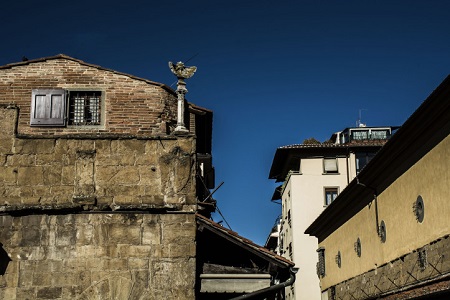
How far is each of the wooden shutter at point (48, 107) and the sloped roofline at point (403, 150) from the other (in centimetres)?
910

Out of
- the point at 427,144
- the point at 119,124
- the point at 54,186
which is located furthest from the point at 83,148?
the point at 427,144

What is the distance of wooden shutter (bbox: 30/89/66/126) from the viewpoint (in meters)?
16.5

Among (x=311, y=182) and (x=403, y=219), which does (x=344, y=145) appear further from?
(x=403, y=219)

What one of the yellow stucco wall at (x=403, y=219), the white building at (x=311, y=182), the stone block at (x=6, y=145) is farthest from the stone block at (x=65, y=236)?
the white building at (x=311, y=182)

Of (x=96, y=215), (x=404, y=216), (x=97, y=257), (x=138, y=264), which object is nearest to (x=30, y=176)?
(x=96, y=215)

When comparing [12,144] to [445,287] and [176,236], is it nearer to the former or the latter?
[176,236]

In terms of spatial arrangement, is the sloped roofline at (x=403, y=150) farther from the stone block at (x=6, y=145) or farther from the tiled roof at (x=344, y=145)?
the tiled roof at (x=344, y=145)

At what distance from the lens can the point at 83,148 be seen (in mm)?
10016

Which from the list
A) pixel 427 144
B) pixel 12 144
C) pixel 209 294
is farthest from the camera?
pixel 427 144

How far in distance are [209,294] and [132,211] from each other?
2723 mm

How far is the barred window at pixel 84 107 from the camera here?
1662 centimetres

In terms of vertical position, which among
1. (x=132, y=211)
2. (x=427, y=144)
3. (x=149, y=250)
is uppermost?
(x=427, y=144)

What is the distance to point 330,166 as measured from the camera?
4009 cm

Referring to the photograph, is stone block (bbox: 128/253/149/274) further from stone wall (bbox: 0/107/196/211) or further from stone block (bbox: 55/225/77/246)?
stone block (bbox: 55/225/77/246)
